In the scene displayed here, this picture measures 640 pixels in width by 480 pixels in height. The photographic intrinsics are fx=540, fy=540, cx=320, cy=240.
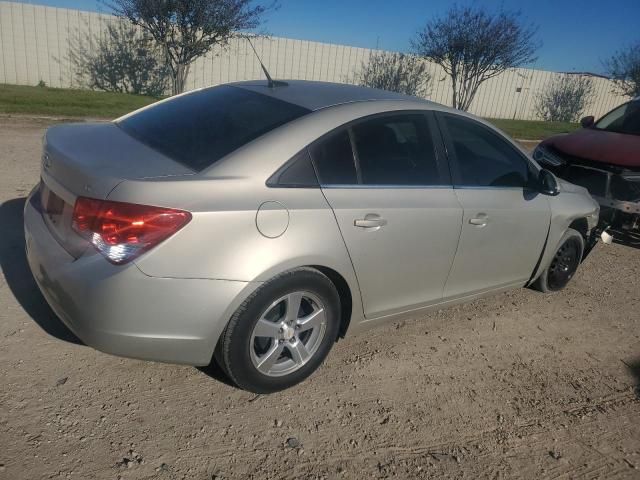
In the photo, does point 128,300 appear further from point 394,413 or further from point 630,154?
point 630,154

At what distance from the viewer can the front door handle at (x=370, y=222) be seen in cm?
302

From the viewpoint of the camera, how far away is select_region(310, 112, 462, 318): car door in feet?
9.93

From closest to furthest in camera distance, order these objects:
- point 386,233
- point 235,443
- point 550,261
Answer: point 235,443
point 386,233
point 550,261

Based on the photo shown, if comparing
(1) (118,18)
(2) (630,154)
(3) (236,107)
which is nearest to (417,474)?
(3) (236,107)

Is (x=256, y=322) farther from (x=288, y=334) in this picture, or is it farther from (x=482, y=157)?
(x=482, y=157)

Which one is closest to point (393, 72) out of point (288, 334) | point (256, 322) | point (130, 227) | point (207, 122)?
point (207, 122)

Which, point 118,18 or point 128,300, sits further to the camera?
point 118,18

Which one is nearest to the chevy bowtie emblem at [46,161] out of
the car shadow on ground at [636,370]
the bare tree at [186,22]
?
the car shadow on ground at [636,370]

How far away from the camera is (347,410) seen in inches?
117

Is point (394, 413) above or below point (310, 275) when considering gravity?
below

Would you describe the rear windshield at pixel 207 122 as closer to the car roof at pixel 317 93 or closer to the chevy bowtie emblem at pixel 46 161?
the car roof at pixel 317 93

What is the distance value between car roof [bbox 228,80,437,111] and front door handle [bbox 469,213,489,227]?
32.7 inches

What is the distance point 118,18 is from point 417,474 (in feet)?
58.0

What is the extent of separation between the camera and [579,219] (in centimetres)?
474
